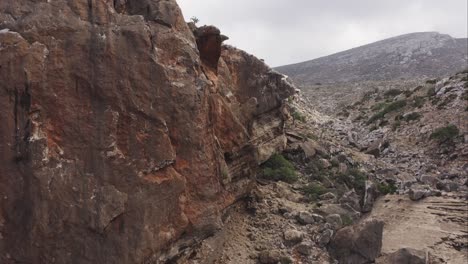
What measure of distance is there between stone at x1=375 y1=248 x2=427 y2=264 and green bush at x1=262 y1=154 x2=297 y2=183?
443 centimetres

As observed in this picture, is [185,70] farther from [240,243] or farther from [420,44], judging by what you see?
[420,44]

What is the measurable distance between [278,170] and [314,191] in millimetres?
1380

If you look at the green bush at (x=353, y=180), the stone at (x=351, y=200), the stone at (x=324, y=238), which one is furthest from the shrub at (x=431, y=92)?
the stone at (x=324, y=238)

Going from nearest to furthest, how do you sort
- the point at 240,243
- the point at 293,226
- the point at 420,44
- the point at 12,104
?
the point at 12,104, the point at 240,243, the point at 293,226, the point at 420,44

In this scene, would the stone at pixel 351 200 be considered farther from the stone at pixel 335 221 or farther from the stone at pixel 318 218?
the stone at pixel 318 218

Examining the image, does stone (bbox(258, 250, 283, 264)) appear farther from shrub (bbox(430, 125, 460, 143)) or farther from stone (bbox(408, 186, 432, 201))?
shrub (bbox(430, 125, 460, 143))

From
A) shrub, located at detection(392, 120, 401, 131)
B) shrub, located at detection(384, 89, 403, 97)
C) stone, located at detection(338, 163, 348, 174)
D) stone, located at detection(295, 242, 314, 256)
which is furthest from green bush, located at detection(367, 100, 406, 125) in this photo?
stone, located at detection(295, 242, 314, 256)

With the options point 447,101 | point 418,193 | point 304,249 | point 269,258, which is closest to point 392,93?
Result: point 447,101

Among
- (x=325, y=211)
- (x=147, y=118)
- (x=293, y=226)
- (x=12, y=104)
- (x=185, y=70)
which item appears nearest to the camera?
(x=12, y=104)

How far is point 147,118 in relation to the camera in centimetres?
841

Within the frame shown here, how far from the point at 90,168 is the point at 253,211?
6598 millimetres

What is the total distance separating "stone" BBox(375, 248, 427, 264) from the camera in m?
12.1

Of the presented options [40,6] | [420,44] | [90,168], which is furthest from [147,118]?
[420,44]

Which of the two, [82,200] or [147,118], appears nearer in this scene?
[82,200]
